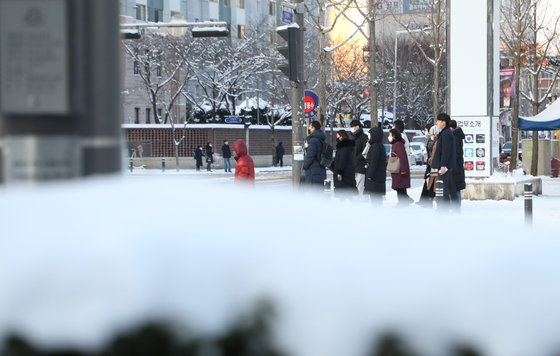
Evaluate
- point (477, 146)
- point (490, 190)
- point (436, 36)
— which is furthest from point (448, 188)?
point (436, 36)

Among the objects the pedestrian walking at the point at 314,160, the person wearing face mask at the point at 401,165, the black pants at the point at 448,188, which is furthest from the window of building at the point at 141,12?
the black pants at the point at 448,188

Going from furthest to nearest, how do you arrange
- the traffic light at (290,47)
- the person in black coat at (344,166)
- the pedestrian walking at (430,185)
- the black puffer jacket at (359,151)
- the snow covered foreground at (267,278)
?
the black puffer jacket at (359,151), the pedestrian walking at (430,185), the person in black coat at (344,166), the traffic light at (290,47), the snow covered foreground at (267,278)

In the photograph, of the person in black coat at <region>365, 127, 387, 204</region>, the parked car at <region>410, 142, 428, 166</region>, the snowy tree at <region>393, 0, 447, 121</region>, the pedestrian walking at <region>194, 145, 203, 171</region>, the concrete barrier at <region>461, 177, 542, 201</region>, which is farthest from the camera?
the parked car at <region>410, 142, 428, 166</region>

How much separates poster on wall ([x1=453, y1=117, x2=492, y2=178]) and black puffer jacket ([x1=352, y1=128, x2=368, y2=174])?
4128 mm

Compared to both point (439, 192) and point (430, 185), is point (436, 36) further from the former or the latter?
point (439, 192)

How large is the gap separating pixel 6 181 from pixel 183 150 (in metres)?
44.4

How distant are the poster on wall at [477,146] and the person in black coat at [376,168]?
17.0 ft

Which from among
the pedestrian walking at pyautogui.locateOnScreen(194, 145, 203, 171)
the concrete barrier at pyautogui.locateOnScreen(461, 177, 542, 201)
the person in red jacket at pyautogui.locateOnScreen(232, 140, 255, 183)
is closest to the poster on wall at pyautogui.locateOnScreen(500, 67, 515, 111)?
the concrete barrier at pyautogui.locateOnScreen(461, 177, 542, 201)

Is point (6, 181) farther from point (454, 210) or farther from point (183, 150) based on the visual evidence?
point (183, 150)

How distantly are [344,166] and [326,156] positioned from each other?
0.40m

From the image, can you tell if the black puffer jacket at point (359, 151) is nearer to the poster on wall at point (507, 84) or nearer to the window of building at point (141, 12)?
the poster on wall at point (507, 84)

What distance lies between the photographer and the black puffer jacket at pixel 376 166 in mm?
14625

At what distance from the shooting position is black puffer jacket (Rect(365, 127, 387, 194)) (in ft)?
48.0

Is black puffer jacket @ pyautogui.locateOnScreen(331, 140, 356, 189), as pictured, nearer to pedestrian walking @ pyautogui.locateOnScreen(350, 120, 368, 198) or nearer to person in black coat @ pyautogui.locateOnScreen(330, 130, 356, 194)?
person in black coat @ pyautogui.locateOnScreen(330, 130, 356, 194)
